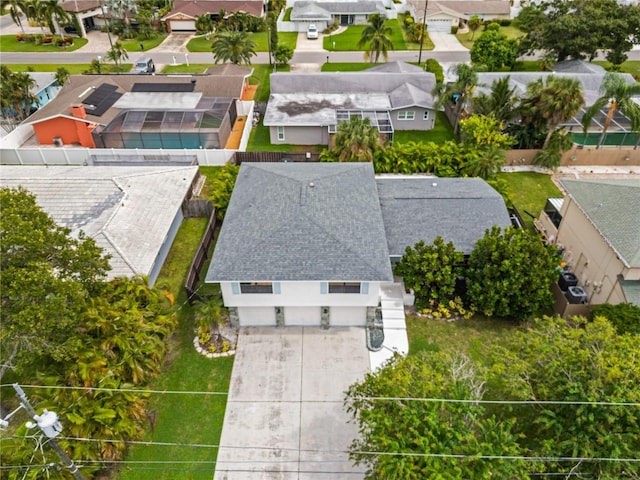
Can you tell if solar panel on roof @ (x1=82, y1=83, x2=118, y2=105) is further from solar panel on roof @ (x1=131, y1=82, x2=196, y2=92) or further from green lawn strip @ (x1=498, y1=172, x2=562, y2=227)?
green lawn strip @ (x1=498, y1=172, x2=562, y2=227)

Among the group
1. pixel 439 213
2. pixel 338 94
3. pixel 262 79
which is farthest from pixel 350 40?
pixel 439 213

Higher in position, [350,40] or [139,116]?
[139,116]

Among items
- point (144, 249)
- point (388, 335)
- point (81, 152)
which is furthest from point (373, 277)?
point (81, 152)

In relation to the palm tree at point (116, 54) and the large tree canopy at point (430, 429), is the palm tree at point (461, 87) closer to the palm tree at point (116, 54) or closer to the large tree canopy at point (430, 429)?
the large tree canopy at point (430, 429)

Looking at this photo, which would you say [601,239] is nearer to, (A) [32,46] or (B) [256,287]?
(B) [256,287]

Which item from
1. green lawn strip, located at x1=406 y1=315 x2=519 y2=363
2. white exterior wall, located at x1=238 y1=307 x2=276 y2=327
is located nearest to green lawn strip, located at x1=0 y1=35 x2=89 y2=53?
white exterior wall, located at x1=238 y1=307 x2=276 y2=327

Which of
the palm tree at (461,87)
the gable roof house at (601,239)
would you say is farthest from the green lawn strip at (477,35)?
the gable roof house at (601,239)

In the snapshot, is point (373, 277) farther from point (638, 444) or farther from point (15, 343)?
point (15, 343)
